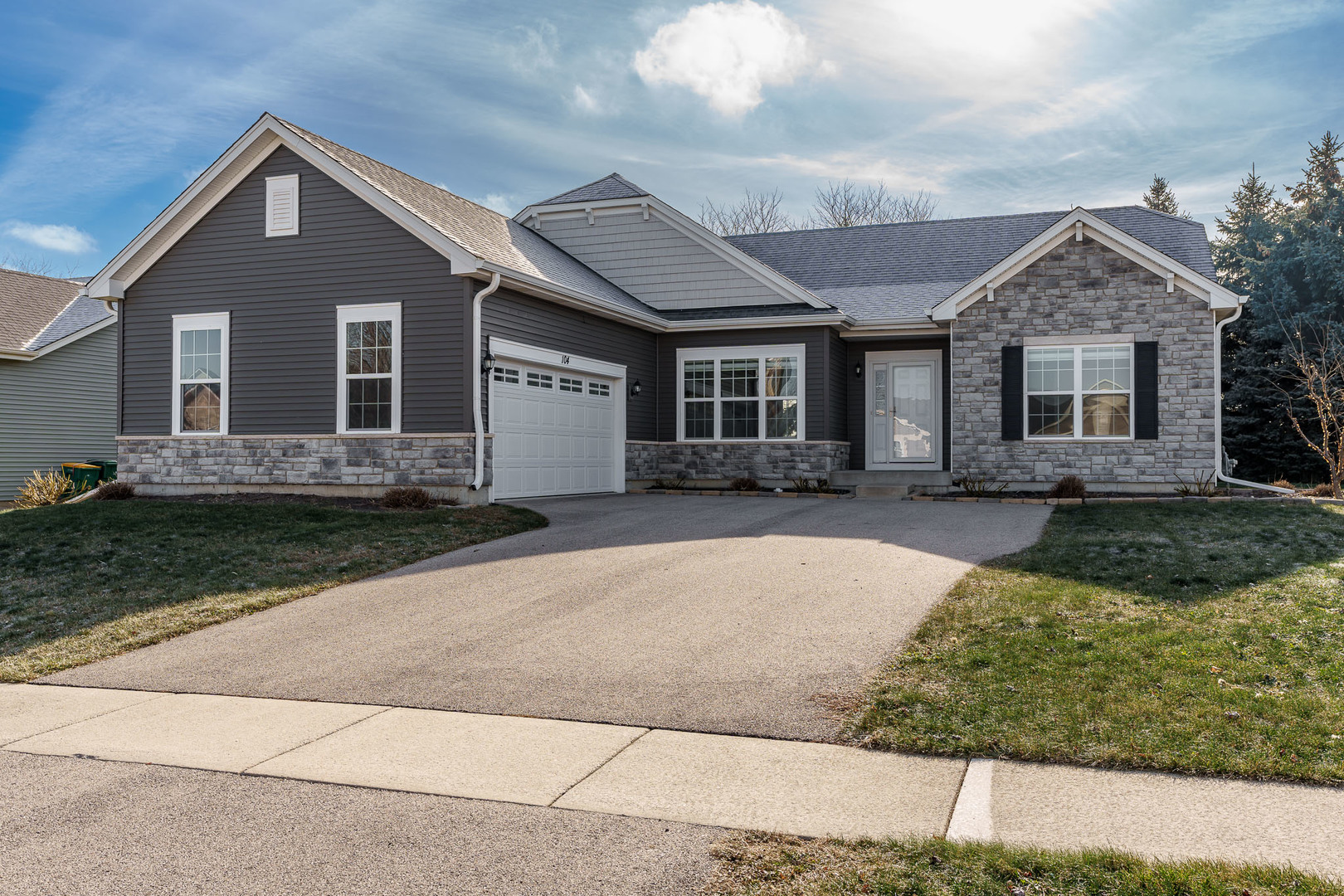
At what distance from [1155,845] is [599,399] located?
13.8 metres

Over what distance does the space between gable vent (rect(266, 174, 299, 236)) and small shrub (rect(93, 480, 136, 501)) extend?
15.3 ft

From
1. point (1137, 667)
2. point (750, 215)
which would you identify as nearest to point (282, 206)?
point (1137, 667)

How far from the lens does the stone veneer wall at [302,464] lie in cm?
1327

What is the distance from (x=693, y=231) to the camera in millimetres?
18391

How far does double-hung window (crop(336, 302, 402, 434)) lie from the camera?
13.7m

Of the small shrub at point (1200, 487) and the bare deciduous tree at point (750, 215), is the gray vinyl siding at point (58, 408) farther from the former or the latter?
the bare deciduous tree at point (750, 215)

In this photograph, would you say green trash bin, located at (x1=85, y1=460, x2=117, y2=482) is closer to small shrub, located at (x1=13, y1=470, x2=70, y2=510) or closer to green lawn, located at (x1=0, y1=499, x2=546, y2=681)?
small shrub, located at (x1=13, y1=470, x2=70, y2=510)

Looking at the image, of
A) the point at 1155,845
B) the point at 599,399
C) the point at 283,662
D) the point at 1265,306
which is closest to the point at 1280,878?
the point at 1155,845

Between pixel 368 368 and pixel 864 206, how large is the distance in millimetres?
28332

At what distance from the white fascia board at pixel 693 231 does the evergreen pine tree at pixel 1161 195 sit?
27.0 metres

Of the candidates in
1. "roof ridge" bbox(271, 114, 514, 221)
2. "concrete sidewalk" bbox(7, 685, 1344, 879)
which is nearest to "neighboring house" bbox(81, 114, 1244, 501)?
"roof ridge" bbox(271, 114, 514, 221)

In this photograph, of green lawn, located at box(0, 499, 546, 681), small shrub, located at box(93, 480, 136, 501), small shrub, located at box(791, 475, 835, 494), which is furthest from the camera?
small shrub, located at box(791, 475, 835, 494)

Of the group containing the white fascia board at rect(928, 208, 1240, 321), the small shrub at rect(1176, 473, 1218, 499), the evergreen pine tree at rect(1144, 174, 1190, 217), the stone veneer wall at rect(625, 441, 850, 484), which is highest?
the evergreen pine tree at rect(1144, 174, 1190, 217)

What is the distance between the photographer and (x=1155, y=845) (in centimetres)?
325
